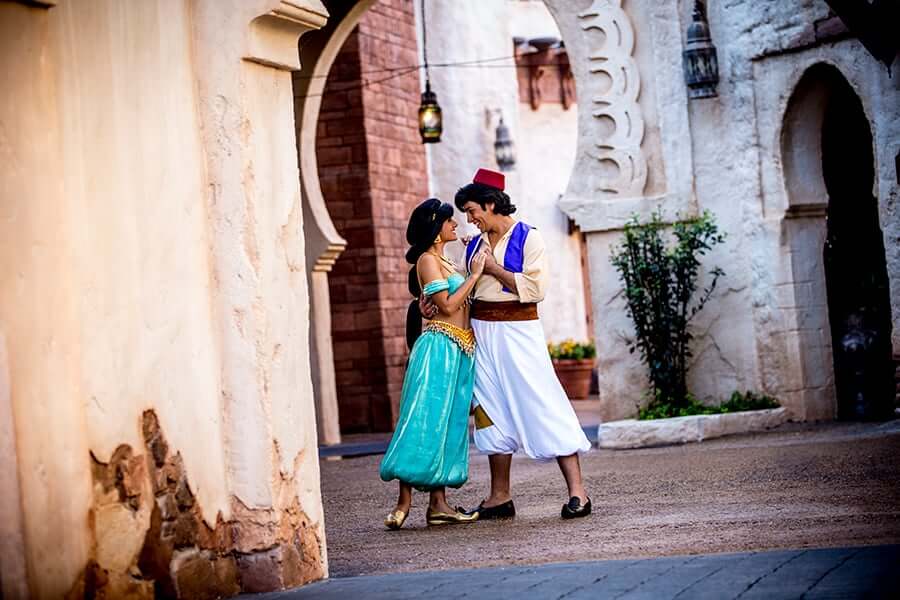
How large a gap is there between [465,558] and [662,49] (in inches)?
282

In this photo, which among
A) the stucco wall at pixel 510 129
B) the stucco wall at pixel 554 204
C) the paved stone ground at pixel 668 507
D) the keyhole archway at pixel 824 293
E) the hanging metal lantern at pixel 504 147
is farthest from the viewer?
the stucco wall at pixel 554 204

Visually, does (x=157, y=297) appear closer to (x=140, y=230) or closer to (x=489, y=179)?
(x=140, y=230)

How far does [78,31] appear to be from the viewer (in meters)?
5.01

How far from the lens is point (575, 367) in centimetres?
2141

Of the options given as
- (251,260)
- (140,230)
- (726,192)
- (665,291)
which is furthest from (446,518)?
(726,192)

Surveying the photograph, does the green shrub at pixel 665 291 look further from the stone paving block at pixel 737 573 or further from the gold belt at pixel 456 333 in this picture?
the stone paving block at pixel 737 573

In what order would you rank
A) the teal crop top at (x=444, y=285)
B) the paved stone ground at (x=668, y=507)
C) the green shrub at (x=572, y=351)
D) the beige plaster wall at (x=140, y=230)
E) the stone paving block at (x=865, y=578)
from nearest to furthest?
1. the stone paving block at (x=865, y=578)
2. the beige plaster wall at (x=140, y=230)
3. the paved stone ground at (x=668, y=507)
4. the teal crop top at (x=444, y=285)
5. the green shrub at (x=572, y=351)

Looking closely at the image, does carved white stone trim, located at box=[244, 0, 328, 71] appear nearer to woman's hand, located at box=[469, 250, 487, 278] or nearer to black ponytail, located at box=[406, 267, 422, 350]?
woman's hand, located at box=[469, 250, 487, 278]

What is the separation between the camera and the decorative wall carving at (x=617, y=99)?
1245cm

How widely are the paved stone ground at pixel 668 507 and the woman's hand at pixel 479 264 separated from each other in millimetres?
1208

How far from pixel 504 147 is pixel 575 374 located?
10.8ft

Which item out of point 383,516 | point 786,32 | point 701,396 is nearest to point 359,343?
point 701,396

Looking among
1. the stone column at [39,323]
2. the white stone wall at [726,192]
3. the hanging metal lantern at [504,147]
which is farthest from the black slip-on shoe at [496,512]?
the hanging metal lantern at [504,147]

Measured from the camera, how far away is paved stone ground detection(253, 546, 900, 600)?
4438 millimetres
